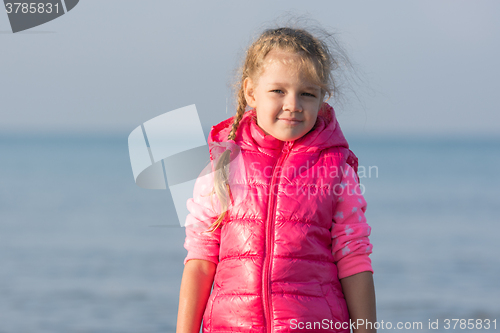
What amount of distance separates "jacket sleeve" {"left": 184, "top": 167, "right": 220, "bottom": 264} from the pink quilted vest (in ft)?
0.16

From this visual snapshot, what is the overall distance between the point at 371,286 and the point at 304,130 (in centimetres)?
62

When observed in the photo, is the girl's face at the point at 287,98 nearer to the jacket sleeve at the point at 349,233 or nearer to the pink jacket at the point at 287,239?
the pink jacket at the point at 287,239

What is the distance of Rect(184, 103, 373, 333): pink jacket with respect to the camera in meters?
1.89

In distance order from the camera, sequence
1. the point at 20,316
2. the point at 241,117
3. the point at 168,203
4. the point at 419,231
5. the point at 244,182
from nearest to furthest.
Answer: the point at 244,182 < the point at 241,117 < the point at 20,316 < the point at 419,231 < the point at 168,203

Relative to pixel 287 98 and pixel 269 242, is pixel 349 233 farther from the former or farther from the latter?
pixel 287 98

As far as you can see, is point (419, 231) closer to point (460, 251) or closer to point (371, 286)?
point (460, 251)

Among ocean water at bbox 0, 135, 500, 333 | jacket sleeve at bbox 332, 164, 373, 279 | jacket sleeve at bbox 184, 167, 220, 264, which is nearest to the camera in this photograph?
jacket sleeve at bbox 332, 164, 373, 279

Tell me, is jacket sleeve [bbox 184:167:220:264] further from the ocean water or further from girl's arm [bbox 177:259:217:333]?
the ocean water

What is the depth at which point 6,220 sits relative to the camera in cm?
909

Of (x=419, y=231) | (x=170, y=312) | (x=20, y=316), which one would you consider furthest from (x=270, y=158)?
(x=419, y=231)

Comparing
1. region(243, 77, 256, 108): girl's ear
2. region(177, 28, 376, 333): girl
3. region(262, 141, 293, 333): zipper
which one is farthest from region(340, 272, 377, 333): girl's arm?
region(243, 77, 256, 108): girl's ear

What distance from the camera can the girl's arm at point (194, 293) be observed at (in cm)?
209

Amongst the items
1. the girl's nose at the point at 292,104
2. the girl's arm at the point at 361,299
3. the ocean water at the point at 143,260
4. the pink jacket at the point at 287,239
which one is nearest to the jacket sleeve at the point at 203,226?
the pink jacket at the point at 287,239

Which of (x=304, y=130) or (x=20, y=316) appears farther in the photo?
(x=20, y=316)
